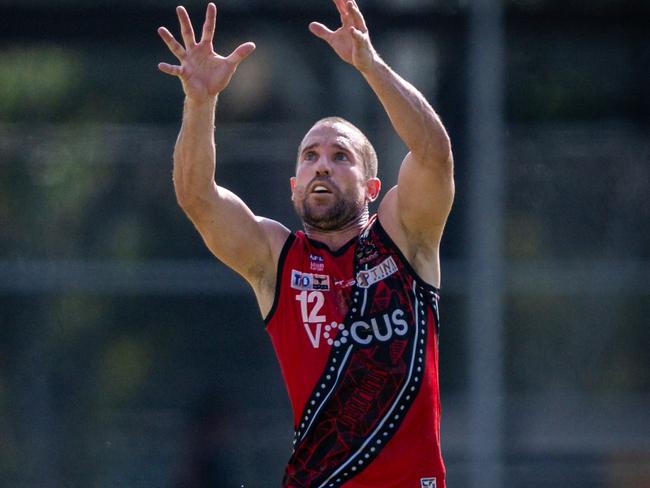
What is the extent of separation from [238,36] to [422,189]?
5329mm

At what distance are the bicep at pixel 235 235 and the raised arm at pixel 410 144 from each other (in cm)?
44

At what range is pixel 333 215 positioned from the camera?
462 cm

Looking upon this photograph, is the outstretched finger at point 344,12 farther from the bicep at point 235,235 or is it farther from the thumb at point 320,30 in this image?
the bicep at point 235,235

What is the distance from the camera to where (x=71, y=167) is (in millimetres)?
9508

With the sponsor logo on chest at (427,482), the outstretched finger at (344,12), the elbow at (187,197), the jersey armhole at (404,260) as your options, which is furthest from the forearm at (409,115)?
the sponsor logo on chest at (427,482)

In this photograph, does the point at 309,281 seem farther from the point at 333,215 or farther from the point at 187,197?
the point at 187,197

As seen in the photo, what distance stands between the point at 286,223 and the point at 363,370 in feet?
16.1

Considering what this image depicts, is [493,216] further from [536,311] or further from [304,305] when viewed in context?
[304,305]

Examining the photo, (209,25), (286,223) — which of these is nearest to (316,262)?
(209,25)

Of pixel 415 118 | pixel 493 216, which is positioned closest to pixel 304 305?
pixel 415 118

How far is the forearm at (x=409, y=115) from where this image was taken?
14.5 ft

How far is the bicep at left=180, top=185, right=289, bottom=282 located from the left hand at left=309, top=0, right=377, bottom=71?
2.13 feet

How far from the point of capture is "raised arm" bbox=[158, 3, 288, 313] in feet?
14.9

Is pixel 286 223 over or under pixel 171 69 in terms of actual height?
under
